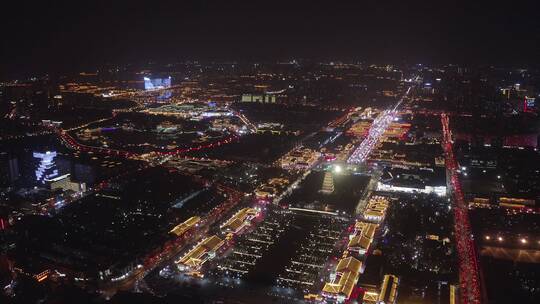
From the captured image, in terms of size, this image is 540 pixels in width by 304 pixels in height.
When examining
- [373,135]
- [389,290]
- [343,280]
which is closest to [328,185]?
[343,280]

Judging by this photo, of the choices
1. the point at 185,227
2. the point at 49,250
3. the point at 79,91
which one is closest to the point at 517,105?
the point at 185,227

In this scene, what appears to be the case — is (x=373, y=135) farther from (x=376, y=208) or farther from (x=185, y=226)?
(x=185, y=226)

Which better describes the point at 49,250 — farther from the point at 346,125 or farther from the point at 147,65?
the point at 147,65

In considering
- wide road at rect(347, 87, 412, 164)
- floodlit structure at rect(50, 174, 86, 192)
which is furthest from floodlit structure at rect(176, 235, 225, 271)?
wide road at rect(347, 87, 412, 164)

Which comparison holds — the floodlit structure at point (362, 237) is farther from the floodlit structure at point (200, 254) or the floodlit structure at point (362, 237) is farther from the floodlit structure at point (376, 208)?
the floodlit structure at point (200, 254)

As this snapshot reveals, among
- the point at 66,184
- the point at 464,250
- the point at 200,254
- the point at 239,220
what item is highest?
the point at 464,250

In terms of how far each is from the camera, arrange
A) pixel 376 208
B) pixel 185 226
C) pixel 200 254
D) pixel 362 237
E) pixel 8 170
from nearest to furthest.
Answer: pixel 200 254
pixel 362 237
pixel 185 226
pixel 376 208
pixel 8 170

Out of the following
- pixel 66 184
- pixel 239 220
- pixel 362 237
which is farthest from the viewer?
pixel 66 184

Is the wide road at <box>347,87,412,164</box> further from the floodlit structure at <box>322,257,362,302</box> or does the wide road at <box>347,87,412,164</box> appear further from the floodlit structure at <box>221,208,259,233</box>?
the floodlit structure at <box>322,257,362,302</box>
